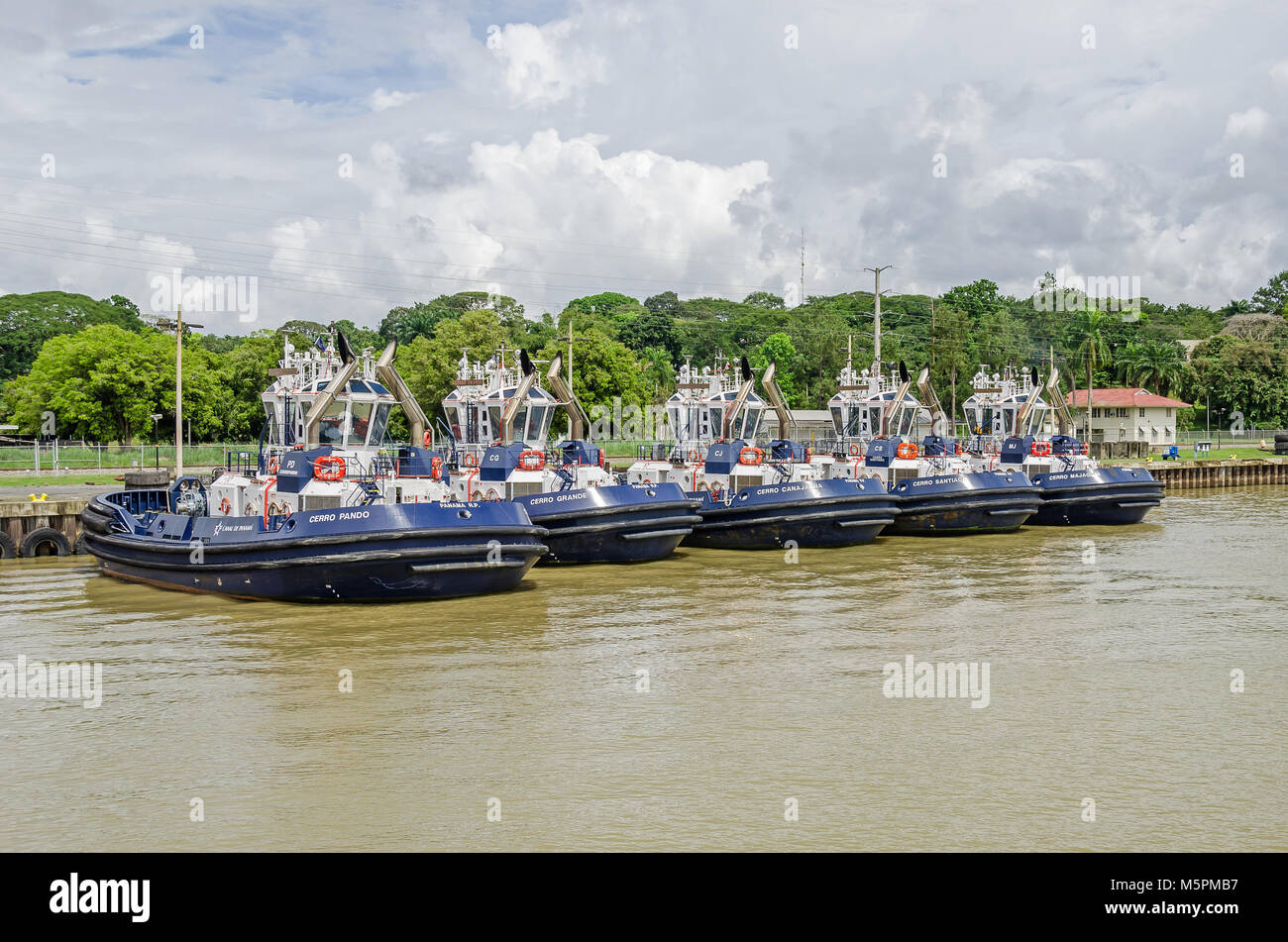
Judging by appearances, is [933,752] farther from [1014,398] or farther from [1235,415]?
[1235,415]

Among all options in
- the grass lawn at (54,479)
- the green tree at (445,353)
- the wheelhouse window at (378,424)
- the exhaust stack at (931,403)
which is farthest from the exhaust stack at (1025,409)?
the grass lawn at (54,479)

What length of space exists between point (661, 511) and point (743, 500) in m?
3.57

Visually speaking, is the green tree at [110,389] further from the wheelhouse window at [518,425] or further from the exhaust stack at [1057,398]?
the exhaust stack at [1057,398]

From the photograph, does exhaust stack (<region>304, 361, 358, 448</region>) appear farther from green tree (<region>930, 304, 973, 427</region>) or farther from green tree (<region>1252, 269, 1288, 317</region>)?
green tree (<region>1252, 269, 1288, 317</region>)

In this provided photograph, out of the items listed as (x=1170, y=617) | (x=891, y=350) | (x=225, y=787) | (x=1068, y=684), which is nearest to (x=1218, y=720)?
(x=1068, y=684)

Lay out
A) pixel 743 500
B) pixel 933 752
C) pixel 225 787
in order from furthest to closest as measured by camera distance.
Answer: pixel 743 500, pixel 933 752, pixel 225 787

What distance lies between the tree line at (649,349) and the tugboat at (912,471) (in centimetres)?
759

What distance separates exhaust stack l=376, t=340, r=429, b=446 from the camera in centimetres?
2217

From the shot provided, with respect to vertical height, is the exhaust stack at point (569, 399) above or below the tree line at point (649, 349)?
below

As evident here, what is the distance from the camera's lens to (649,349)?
74875mm

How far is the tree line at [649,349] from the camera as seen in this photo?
5069cm

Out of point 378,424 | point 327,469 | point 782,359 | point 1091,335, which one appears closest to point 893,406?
point 378,424

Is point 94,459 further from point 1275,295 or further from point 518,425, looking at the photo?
point 1275,295

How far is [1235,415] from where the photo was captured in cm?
7206
